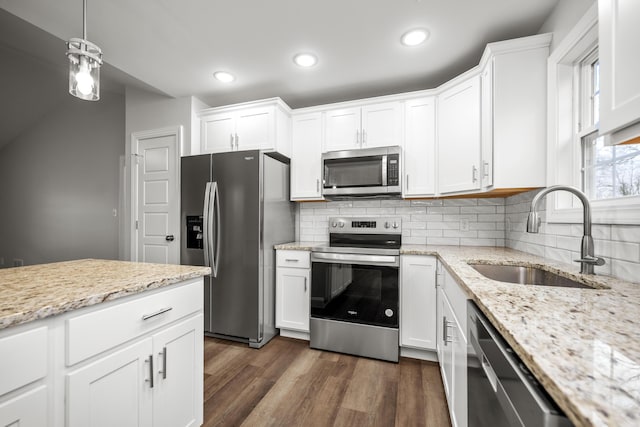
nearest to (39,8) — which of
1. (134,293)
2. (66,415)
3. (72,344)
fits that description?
(134,293)

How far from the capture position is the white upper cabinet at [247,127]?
9.07 feet

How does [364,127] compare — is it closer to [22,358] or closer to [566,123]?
[566,123]

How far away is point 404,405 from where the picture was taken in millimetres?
1695

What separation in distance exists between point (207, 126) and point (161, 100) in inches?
25.2

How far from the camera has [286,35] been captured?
2.01 meters

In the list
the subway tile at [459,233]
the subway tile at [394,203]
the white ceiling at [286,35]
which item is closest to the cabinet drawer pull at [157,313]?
the white ceiling at [286,35]

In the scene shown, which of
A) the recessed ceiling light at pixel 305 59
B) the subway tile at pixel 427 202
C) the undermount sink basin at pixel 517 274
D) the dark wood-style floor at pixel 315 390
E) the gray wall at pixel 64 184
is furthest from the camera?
the gray wall at pixel 64 184

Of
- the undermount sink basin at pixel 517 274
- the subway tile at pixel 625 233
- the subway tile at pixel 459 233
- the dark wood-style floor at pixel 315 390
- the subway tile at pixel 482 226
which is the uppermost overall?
the subway tile at pixel 625 233

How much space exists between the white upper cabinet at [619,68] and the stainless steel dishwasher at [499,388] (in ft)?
2.17

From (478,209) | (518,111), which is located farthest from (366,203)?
(518,111)

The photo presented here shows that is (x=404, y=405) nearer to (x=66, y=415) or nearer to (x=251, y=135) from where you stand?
(x=66, y=415)

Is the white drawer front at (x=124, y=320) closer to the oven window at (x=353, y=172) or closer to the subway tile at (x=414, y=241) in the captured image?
the oven window at (x=353, y=172)

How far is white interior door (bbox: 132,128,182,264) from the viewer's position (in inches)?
115

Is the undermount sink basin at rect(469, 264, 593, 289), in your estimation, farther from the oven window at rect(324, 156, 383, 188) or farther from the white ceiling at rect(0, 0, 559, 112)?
the white ceiling at rect(0, 0, 559, 112)
